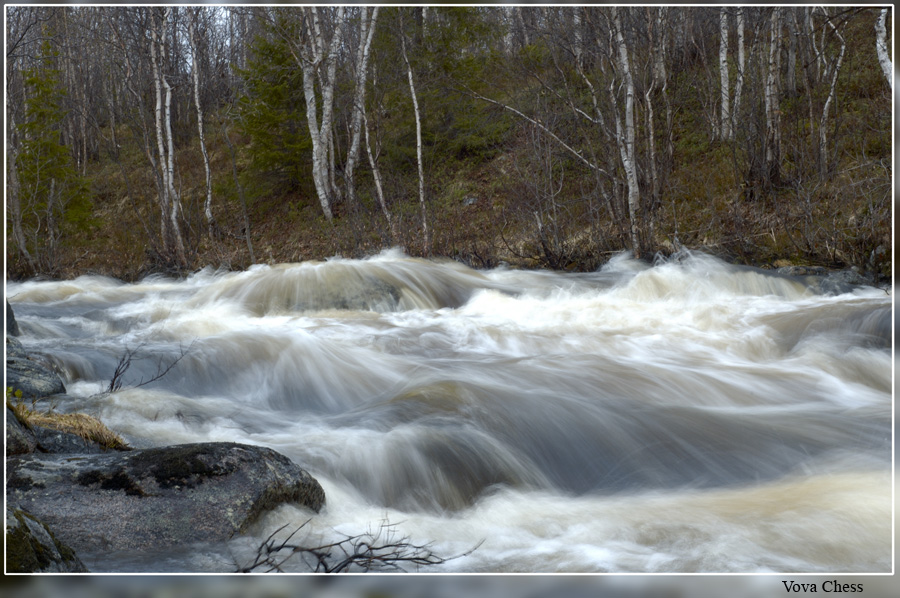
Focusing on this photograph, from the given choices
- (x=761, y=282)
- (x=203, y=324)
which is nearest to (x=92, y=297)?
(x=203, y=324)

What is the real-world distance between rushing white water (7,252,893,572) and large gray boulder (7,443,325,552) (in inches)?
4.2

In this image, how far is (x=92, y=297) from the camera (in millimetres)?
10547

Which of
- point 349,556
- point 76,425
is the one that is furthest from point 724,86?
point 349,556

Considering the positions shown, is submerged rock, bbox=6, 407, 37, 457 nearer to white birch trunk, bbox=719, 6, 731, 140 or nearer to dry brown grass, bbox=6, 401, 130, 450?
dry brown grass, bbox=6, 401, 130, 450

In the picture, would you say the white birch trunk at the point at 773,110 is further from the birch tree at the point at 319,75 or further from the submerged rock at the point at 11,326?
the submerged rock at the point at 11,326

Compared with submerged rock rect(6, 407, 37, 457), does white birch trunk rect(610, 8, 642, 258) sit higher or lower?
higher

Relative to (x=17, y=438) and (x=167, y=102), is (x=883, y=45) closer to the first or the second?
(x=17, y=438)

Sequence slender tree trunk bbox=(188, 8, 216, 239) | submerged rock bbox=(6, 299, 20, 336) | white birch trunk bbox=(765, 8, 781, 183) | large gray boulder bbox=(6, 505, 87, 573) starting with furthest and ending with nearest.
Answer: slender tree trunk bbox=(188, 8, 216, 239), white birch trunk bbox=(765, 8, 781, 183), submerged rock bbox=(6, 299, 20, 336), large gray boulder bbox=(6, 505, 87, 573)

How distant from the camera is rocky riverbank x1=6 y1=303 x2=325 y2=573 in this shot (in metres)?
2.47

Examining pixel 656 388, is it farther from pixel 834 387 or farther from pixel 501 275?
pixel 501 275

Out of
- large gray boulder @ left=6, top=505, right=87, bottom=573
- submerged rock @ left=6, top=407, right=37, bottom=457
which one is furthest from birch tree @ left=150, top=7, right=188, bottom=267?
large gray boulder @ left=6, top=505, right=87, bottom=573

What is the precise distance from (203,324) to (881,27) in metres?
7.92

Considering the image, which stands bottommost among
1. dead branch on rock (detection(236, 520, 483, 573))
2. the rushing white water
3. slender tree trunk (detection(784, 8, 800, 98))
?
the rushing white water

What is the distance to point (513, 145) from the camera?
1683 cm
